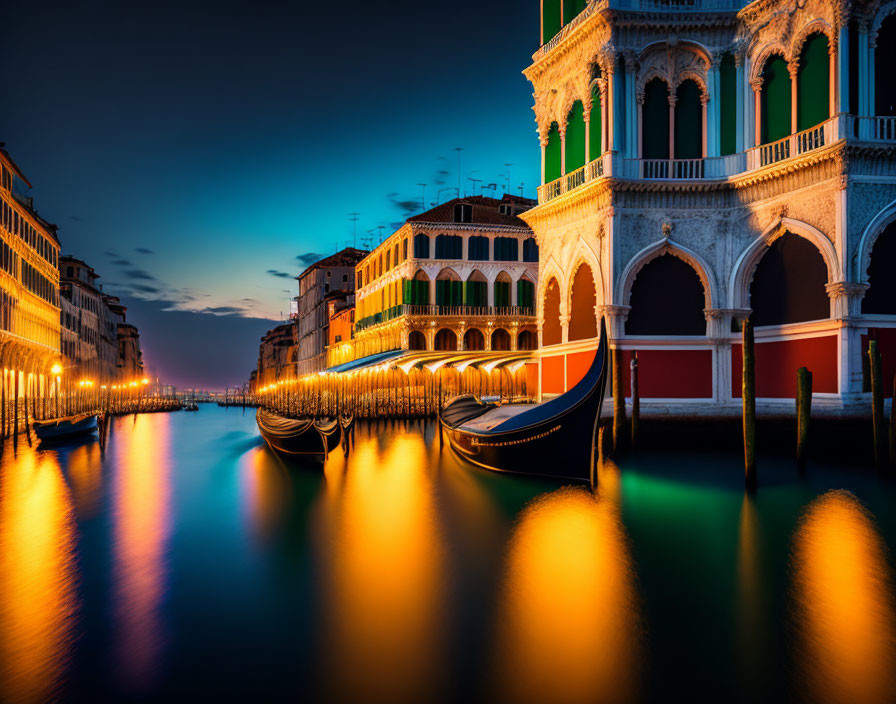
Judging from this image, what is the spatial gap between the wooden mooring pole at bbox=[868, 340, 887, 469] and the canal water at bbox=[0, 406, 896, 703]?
0.70 m

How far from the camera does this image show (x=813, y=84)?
1455 cm

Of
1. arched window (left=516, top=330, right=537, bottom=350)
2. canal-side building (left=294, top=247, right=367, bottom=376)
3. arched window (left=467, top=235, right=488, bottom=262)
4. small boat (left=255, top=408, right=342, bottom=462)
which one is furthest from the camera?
canal-side building (left=294, top=247, right=367, bottom=376)

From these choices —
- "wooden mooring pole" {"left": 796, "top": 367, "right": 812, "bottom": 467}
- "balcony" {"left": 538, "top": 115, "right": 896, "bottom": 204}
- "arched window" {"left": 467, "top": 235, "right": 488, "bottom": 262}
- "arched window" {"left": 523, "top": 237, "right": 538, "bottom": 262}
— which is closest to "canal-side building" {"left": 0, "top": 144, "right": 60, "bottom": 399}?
"arched window" {"left": 467, "top": 235, "right": 488, "bottom": 262}

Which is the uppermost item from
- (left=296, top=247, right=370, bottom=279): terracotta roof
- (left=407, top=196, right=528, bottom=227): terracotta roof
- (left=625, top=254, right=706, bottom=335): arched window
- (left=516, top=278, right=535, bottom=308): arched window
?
(left=296, top=247, right=370, bottom=279): terracotta roof

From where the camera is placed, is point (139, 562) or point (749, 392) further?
point (749, 392)

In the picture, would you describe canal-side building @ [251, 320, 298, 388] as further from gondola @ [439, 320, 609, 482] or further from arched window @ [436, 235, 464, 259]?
gondola @ [439, 320, 609, 482]

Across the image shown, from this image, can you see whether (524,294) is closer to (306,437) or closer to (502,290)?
(502,290)

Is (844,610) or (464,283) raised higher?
(464,283)

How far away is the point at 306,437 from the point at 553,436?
6.10 metres

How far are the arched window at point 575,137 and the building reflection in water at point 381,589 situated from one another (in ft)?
32.2

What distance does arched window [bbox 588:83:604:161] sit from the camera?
54.9 ft

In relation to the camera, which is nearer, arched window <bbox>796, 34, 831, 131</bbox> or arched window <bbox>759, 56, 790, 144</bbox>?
arched window <bbox>796, 34, 831, 131</bbox>

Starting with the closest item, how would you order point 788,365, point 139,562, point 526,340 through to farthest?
point 139,562 < point 788,365 < point 526,340

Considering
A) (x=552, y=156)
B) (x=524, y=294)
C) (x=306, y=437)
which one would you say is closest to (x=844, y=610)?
(x=306, y=437)
